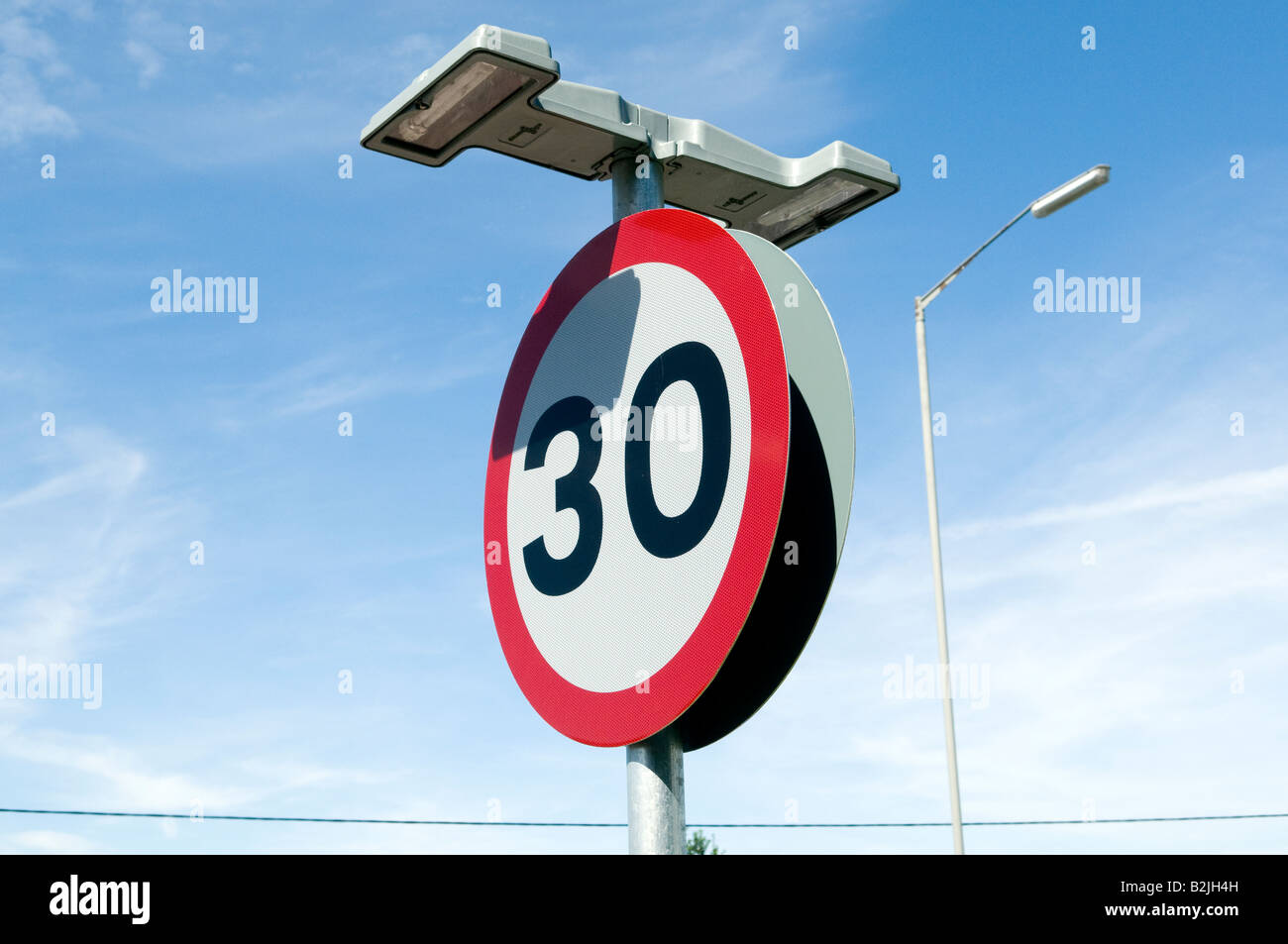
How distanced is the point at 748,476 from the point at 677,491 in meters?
0.28

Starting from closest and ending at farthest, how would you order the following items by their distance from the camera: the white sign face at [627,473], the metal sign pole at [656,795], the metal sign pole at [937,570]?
the white sign face at [627,473]
the metal sign pole at [656,795]
the metal sign pole at [937,570]

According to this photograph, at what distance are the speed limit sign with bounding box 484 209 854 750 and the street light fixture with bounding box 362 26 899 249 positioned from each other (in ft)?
1.38

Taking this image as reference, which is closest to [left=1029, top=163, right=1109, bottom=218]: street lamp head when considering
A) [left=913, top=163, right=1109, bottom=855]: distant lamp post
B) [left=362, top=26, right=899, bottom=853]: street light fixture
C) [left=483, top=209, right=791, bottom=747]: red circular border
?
[left=913, top=163, right=1109, bottom=855]: distant lamp post

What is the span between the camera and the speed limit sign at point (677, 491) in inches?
131

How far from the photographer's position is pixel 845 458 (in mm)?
3514

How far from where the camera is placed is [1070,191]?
8336 millimetres

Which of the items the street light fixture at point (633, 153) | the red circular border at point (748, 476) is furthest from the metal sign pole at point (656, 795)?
the red circular border at point (748, 476)

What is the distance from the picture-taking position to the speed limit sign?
334 cm

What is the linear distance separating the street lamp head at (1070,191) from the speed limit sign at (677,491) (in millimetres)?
5189

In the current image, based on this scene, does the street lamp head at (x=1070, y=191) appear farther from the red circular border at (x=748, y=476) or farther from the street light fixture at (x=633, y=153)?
the red circular border at (x=748, y=476)

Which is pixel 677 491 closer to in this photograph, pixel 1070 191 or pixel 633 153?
pixel 633 153

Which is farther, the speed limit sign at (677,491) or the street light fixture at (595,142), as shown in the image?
the street light fixture at (595,142)
